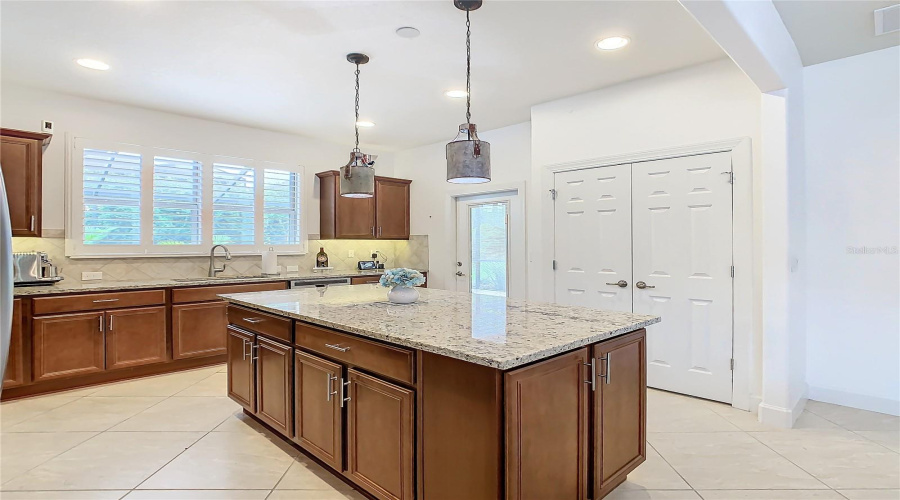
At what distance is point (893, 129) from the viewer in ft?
10.5

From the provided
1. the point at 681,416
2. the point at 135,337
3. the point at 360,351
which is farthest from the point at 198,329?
the point at 681,416

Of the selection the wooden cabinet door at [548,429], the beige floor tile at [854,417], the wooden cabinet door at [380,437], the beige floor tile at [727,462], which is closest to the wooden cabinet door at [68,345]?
the wooden cabinet door at [380,437]

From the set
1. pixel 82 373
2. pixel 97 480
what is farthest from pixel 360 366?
pixel 82 373

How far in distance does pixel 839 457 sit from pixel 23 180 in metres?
5.95

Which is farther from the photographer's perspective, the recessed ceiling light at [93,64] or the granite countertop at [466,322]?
the recessed ceiling light at [93,64]

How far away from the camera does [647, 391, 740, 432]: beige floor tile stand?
9.90 feet

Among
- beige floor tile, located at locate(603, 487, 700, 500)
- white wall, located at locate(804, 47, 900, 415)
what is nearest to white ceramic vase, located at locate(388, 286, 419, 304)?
beige floor tile, located at locate(603, 487, 700, 500)

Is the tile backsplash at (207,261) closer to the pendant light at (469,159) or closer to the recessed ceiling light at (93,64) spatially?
the recessed ceiling light at (93,64)

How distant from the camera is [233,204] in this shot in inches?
204

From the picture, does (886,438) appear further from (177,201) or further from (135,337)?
(177,201)

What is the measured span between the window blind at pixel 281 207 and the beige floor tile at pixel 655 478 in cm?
452

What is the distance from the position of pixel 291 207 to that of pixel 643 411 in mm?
4656

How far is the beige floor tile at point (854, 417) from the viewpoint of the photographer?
3.00 m

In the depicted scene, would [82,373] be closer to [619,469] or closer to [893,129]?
[619,469]
